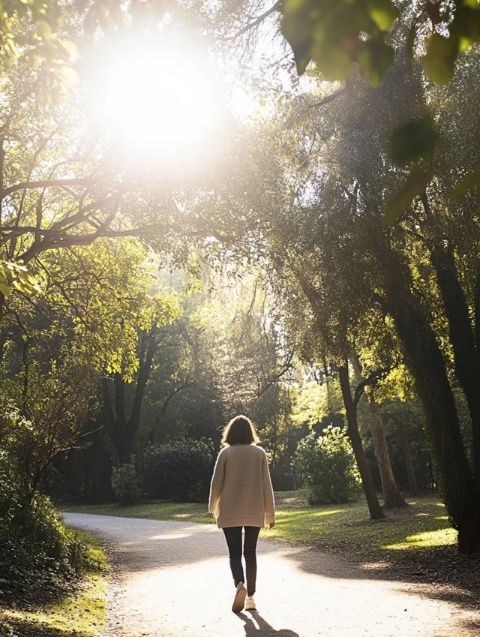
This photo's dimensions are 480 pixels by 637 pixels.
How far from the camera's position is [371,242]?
1017 cm

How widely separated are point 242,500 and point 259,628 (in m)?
1.29

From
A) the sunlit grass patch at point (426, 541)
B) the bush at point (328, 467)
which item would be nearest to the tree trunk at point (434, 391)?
the sunlit grass patch at point (426, 541)

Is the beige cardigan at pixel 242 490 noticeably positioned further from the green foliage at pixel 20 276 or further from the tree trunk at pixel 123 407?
the tree trunk at pixel 123 407

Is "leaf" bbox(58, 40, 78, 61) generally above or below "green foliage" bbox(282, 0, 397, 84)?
above

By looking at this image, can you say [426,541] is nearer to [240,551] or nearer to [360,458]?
[360,458]

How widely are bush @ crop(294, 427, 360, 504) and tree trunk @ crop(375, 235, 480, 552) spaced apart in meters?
19.0

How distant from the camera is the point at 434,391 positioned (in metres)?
10.7

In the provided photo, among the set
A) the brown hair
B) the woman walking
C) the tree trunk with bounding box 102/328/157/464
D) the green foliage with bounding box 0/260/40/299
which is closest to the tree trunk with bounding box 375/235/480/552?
the brown hair

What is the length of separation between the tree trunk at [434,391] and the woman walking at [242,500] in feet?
13.5

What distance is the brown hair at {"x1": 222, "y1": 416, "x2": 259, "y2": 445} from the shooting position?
24.7 feet

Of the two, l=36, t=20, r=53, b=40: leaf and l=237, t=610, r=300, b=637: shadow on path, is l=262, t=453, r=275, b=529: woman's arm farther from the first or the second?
l=36, t=20, r=53, b=40: leaf

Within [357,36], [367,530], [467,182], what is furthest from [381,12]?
[367,530]

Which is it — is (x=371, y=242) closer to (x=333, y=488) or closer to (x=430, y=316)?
(x=430, y=316)

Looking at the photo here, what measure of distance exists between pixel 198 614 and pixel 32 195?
1014 centimetres
